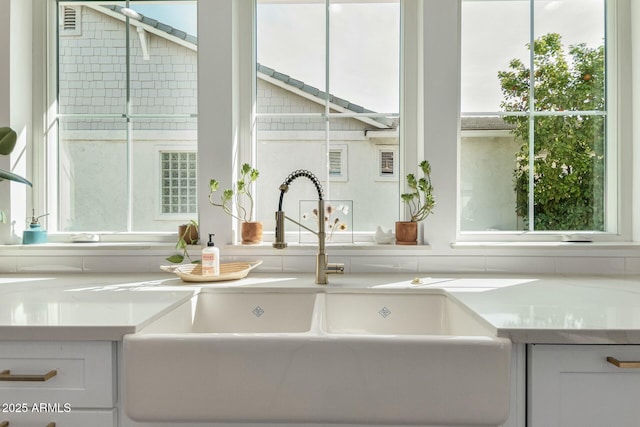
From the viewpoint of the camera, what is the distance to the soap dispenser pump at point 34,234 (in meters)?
2.00

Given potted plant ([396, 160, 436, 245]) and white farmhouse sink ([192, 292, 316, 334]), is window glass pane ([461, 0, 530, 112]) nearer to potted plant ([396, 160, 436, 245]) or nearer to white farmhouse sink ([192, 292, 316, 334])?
potted plant ([396, 160, 436, 245])

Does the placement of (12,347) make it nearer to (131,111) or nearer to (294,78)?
(131,111)

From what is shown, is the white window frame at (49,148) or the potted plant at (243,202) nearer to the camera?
the potted plant at (243,202)

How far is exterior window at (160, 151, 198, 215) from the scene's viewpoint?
212 cm

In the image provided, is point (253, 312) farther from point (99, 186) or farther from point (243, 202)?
point (99, 186)

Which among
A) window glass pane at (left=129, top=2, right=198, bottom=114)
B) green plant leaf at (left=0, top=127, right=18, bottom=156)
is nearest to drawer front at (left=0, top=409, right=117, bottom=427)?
green plant leaf at (left=0, top=127, right=18, bottom=156)

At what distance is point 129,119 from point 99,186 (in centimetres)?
36

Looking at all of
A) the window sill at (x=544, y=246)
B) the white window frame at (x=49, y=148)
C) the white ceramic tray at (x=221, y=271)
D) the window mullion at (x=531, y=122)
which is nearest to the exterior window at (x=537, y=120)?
the window mullion at (x=531, y=122)

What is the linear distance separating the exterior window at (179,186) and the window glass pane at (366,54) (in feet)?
2.58

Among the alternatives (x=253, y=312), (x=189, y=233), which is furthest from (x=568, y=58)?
(x=189, y=233)

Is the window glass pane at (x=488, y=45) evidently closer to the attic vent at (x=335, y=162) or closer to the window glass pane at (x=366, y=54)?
the window glass pane at (x=366, y=54)

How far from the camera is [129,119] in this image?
2119 millimetres

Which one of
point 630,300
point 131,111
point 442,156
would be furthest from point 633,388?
point 131,111

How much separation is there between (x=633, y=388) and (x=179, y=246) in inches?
63.8
